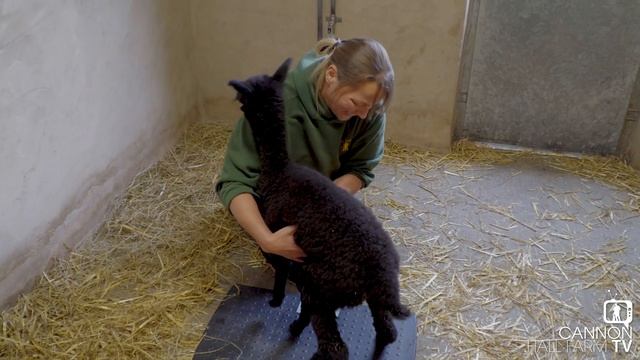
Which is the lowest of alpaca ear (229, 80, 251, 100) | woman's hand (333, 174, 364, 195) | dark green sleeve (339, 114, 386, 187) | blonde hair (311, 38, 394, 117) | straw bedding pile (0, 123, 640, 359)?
straw bedding pile (0, 123, 640, 359)

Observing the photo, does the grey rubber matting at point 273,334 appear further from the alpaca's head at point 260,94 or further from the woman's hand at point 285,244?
the alpaca's head at point 260,94

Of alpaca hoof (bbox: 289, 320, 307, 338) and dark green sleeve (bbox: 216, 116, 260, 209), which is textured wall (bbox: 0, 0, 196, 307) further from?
alpaca hoof (bbox: 289, 320, 307, 338)

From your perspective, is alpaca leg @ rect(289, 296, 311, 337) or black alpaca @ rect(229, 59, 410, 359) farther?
alpaca leg @ rect(289, 296, 311, 337)

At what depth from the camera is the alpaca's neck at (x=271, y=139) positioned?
1847 millimetres

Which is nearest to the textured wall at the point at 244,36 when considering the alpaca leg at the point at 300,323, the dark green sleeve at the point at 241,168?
the dark green sleeve at the point at 241,168

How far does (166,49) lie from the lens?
339cm

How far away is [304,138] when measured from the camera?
2.16 meters

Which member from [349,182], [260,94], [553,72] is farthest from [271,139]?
[553,72]

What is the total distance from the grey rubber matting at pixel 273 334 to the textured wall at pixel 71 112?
33.9 inches

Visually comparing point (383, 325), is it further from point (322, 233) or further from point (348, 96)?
point (348, 96)

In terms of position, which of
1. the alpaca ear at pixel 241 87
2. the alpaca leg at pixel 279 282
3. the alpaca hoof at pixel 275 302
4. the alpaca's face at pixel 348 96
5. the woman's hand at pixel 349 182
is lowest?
the alpaca hoof at pixel 275 302

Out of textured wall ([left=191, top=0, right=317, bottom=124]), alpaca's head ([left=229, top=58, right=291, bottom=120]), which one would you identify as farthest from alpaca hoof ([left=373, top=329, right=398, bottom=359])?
textured wall ([left=191, top=0, right=317, bottom=124])

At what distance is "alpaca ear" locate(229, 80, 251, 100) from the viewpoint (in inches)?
69.4

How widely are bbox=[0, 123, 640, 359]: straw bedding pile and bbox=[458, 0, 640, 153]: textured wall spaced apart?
22.7 inches
